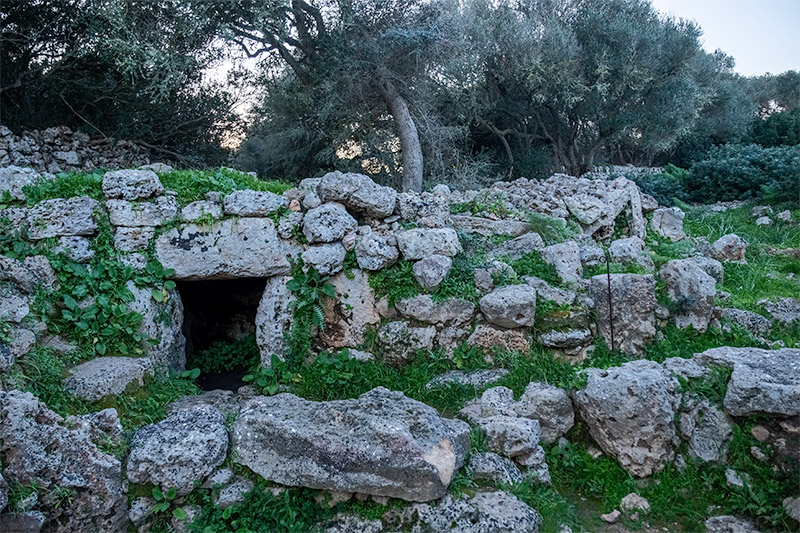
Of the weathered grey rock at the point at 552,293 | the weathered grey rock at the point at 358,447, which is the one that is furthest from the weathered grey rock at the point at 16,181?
the weathered grey rock at the point at 552,293

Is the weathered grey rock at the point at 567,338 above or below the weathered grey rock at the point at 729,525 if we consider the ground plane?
above

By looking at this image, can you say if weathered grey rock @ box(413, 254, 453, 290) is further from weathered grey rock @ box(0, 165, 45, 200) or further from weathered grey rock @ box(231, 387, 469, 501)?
weathered grey rock @ box(0, 165, 45, 200)

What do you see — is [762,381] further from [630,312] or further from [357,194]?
[357,194]

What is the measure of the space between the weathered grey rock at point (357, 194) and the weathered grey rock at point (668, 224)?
4.17 meters

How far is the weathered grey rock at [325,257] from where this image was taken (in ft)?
17.7

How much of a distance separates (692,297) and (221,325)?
575 cm

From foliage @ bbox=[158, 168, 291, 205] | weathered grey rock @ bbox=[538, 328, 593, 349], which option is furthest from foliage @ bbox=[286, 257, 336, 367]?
weathered grey rock @ bbox=[538, 328, 593, 349]

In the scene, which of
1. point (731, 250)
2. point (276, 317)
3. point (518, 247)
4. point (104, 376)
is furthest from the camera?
point (731, 250)

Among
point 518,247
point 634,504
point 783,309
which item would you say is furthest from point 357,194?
point 783,309

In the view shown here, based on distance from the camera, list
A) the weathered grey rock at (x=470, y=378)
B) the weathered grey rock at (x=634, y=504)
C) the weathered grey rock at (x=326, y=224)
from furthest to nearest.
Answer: the weathered grey rock at (x=326, y=224), the weathered grey rock at (x=470, y=378), the weathered grey rock at (x=634, y=504)

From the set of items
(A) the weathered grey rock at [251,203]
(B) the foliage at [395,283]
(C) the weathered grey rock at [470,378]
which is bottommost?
(C) the weathered grey rock at [470,378]

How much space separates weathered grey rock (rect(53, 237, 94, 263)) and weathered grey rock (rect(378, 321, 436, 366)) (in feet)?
9.56

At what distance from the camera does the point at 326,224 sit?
545 centimetres

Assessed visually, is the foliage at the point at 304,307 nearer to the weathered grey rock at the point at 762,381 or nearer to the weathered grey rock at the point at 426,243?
the weathered grey rock at the point at 426,243
